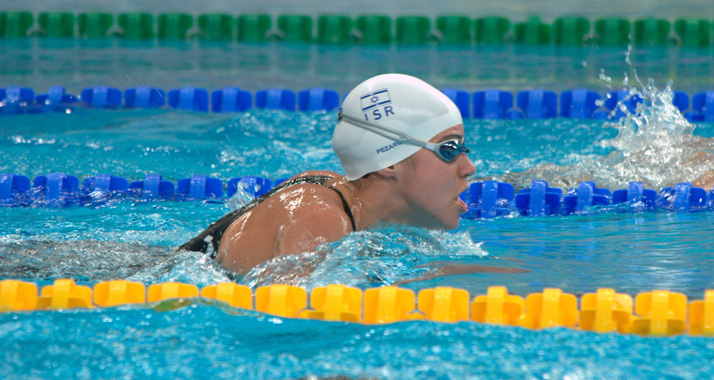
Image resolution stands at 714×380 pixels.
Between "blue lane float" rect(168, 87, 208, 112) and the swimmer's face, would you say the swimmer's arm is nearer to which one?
the swimmer's face

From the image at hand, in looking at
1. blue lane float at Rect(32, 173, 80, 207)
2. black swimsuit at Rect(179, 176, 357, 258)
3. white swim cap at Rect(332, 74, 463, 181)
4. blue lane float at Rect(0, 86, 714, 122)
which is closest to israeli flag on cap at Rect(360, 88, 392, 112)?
white swim cap at Rect(332, 74, 463, 181)

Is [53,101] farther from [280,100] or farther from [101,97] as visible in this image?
[280,100]

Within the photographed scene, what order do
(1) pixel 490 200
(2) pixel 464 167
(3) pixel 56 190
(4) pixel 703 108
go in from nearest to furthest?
(2) pixel 464 167, (1) pixel 490 200, (3) pixel 56 190, (4) pixel 703 108

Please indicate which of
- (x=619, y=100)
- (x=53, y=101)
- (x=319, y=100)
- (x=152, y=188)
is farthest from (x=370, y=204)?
(x=53, y=101)

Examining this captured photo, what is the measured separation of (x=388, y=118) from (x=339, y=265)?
48 centimetres

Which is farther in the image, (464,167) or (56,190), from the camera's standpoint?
(56,190)

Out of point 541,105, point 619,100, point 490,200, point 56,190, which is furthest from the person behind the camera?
point 619,100

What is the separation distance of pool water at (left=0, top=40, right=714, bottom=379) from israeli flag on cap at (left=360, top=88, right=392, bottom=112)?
0.41 metres

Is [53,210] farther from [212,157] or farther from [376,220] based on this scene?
[376,220]

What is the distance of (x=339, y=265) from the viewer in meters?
2.53

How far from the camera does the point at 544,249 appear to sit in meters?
3.38

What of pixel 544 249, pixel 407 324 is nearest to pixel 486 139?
pixel 544 249

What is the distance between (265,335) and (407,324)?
1.24 feet

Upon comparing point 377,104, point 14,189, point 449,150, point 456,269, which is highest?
point 377,104
